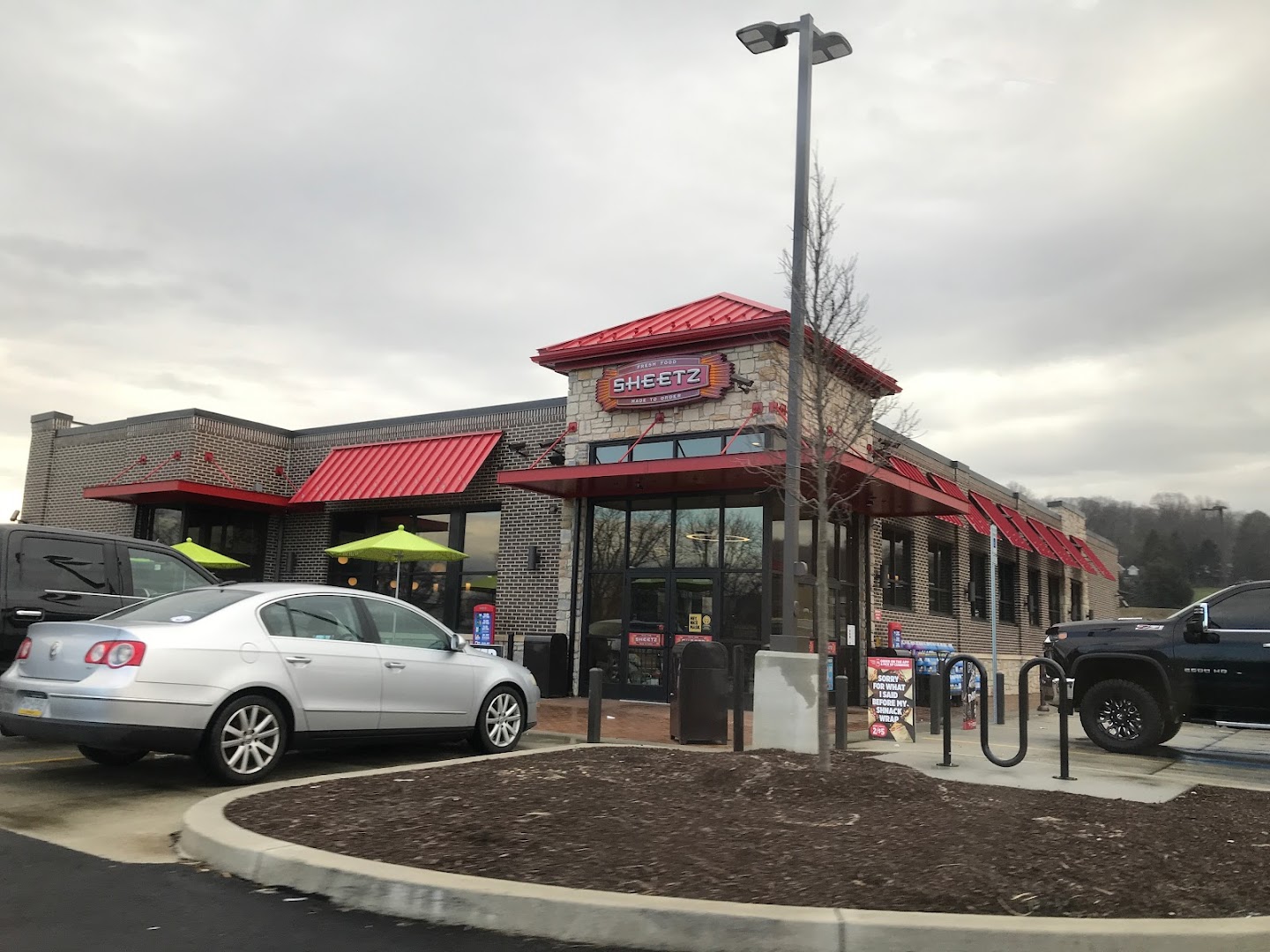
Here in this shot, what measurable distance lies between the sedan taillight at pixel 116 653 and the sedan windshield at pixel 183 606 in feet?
1.25

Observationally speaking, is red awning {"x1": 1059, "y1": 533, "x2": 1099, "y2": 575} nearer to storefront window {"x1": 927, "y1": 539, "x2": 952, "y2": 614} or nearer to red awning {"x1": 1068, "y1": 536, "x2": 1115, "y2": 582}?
red awning {"x1": 1068, "y1": 536, "x2": 1115, "y2": 582}

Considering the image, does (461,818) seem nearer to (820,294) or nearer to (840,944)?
(840,944)

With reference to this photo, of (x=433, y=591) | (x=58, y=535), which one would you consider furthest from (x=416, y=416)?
(x=58, y=535)

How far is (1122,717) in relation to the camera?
37.1 feet

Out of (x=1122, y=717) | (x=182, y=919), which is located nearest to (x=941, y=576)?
(x=1122, y=717)

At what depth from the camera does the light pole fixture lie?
883 centimetres

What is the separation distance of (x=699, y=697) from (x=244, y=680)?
4836 millimetres

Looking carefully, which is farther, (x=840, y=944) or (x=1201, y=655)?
(x=1201, y=655)

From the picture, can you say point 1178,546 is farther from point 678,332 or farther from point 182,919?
point 182,919

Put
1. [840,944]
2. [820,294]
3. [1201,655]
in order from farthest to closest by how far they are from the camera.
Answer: [1201,655]
[820,294]
[840,944]

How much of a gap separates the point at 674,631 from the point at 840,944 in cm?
1230

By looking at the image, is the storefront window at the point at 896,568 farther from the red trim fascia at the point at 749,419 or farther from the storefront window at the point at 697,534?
the red trim fascia at the point at 749,419

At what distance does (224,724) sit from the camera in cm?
723

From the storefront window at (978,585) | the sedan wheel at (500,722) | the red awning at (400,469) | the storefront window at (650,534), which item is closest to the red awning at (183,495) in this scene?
the red awning at (400,469)
